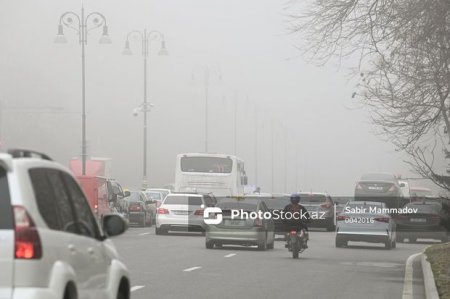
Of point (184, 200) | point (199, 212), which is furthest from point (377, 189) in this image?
point (184, 200)

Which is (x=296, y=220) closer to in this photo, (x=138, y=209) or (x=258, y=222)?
(x=258, y=222)

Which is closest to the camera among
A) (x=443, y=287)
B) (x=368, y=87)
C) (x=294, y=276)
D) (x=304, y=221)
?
(x=443, y=287)

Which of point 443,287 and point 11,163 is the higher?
point 11,163

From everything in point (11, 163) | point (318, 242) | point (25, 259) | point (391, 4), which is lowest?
point (318, 242)

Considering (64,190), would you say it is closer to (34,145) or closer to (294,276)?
(294,276)

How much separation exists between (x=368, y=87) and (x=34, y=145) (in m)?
52.9

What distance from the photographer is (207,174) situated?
47188mm

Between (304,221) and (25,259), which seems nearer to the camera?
(25,259)

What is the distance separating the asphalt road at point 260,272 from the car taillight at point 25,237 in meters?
8.94

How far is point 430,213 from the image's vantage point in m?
38.5

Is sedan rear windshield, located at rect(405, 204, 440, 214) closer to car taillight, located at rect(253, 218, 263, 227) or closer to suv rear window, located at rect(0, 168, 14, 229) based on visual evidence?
car taillight, located at rect(253, 218, 263, 227)

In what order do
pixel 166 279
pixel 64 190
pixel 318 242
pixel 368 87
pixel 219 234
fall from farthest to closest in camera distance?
pixel 318 242 → pixel 219 234 → pixel 368 87 → pixel 166 279 → pixel 64 190

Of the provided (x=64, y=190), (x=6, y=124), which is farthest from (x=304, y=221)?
(x=6, y=124)

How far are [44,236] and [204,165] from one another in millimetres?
41036
